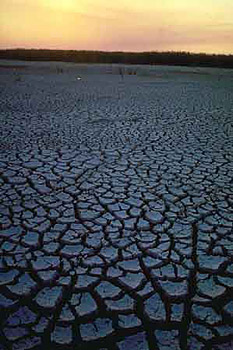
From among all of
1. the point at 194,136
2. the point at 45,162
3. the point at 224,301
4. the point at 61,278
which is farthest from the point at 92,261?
the point at 194,136

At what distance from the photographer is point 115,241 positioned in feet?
6.19

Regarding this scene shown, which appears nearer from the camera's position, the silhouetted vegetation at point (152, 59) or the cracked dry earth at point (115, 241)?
the cracked dry earth at point (115, 241)

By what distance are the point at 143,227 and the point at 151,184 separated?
0.74 meters

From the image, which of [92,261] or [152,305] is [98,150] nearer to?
[92,261]

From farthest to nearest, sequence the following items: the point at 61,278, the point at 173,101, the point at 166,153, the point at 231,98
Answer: the point at 231,98 < the point at 173,101 < the point at 166,153 < the point at 61,278

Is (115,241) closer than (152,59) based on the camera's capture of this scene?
Yes

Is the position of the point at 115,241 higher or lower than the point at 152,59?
lower

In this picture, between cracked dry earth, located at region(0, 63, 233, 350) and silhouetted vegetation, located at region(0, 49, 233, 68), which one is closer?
cracked dry earth, located at region(0, 63, 233, 350)

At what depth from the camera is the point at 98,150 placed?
3605 millimetres

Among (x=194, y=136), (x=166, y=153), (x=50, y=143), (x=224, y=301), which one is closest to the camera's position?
(x=224, y=301)

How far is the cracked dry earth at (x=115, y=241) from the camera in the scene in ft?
4.25

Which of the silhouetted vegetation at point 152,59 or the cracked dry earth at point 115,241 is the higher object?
the silhouetted vegetation at point 152,59

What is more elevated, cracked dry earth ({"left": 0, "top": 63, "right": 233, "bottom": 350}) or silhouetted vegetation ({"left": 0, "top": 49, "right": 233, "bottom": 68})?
silhouetted vegetation ({"left": 0, "top": 49, "right": 233, "bottom": 68})

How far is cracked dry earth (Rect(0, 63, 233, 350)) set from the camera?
1296 mm
